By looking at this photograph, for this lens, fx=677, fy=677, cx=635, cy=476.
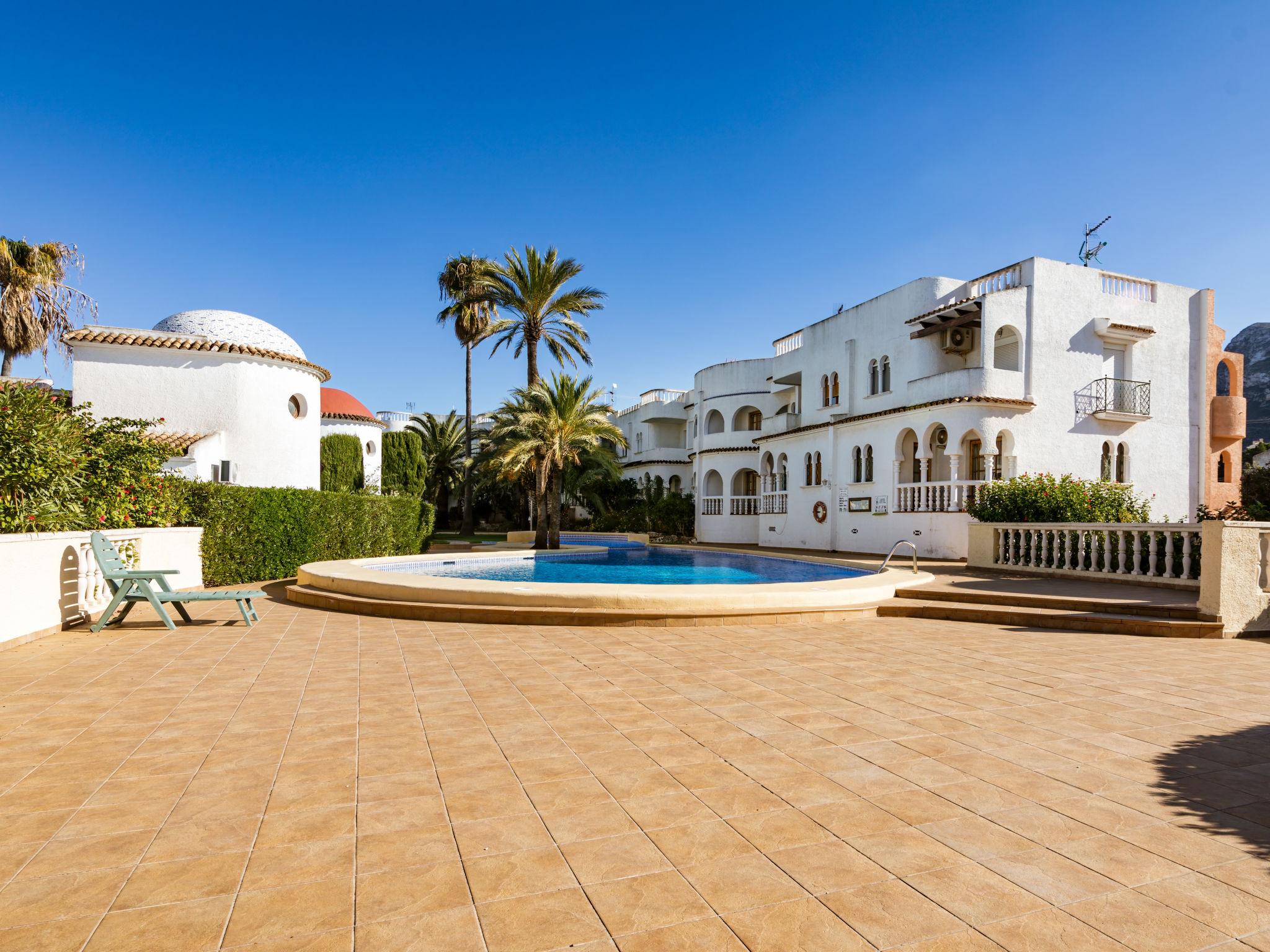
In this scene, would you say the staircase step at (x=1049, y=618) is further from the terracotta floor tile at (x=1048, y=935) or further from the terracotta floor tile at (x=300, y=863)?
the terracotta floor tile at (x=300, y=863)

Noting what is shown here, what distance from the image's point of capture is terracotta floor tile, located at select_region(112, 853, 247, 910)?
262cm

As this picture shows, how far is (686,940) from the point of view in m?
2.39

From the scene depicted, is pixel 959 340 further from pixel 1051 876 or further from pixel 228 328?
pixel 228 328

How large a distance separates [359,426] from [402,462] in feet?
10.4

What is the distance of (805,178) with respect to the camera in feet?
53.2

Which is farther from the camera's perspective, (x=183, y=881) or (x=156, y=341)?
(x=156, y=341)

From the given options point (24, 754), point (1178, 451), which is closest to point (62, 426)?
→ point (24, 754)

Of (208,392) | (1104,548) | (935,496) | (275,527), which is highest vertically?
(208,392)

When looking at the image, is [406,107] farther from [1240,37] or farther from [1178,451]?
[1178,451]

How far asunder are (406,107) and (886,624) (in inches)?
610

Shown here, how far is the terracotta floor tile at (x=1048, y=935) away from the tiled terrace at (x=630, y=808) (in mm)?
14

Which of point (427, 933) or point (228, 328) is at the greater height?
point (228, 328)

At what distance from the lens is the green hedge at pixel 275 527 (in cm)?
1328

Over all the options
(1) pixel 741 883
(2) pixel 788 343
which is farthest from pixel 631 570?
(2) pixel 788 343
